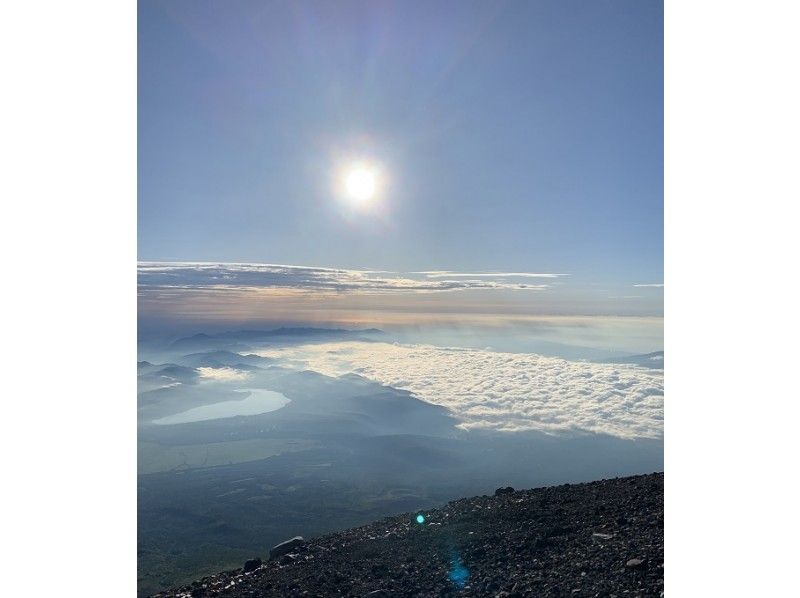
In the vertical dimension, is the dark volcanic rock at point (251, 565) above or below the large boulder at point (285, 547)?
below

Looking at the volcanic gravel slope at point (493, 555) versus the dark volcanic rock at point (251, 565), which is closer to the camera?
the volcanic gravel slope at point (493, 555)

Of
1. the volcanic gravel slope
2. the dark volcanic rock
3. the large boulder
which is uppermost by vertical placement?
the volcanic gravel slope
